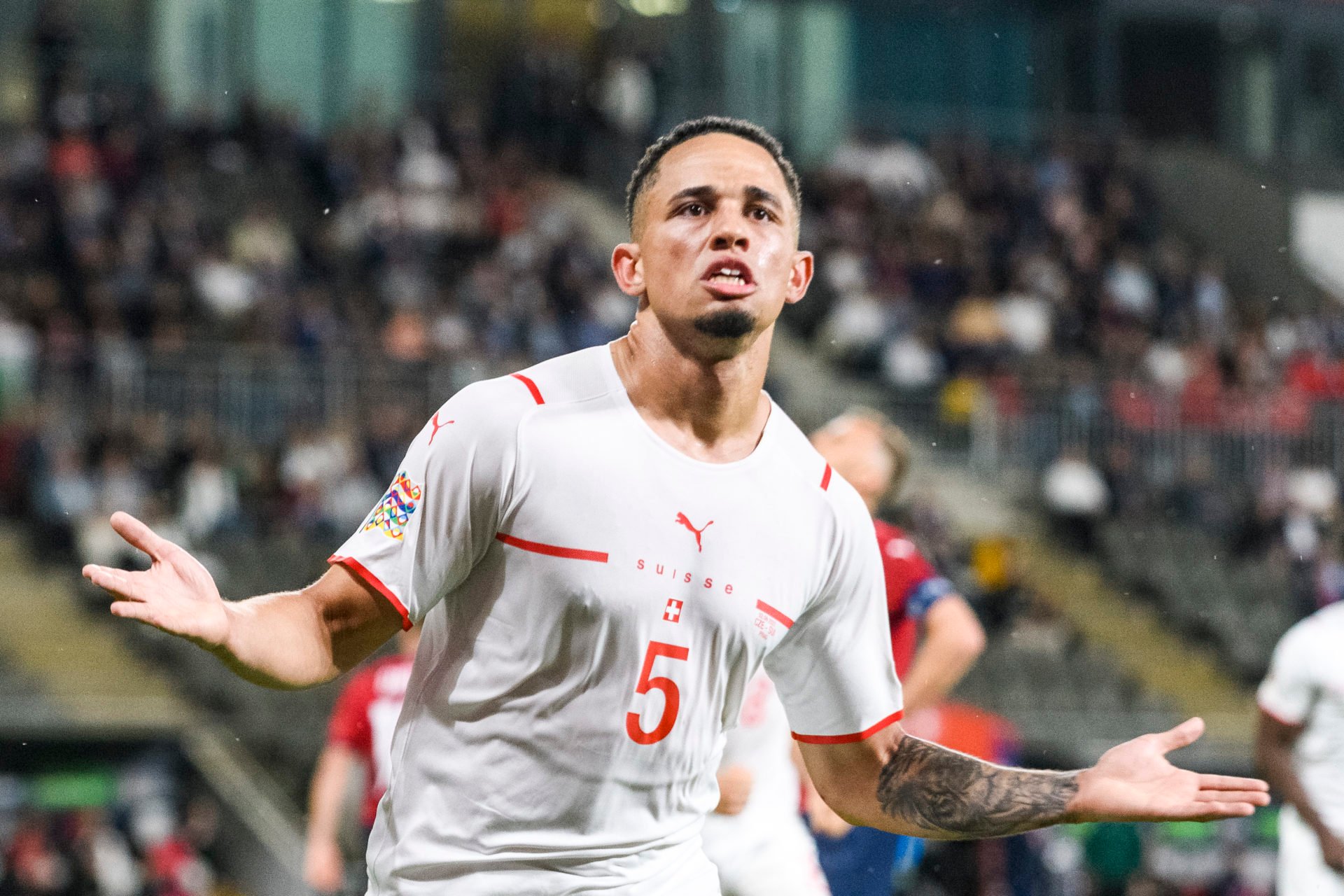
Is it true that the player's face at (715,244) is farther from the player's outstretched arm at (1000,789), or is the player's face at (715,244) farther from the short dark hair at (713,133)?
the player's outstretched arm at (1000,789)

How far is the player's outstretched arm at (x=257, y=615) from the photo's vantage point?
2947mm

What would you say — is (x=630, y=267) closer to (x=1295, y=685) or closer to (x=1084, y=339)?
(x=1295, y=685)

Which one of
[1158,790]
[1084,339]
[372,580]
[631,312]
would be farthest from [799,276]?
[1084,339]

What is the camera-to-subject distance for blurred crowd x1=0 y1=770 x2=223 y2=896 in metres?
11.4

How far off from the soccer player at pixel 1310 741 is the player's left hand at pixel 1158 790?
294 cm

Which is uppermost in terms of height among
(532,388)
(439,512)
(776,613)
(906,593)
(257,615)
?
(532,388)

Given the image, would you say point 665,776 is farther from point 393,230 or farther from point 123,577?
point 393,230

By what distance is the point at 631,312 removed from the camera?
1777 centimetres

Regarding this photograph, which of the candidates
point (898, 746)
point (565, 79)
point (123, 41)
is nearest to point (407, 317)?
point (565, 79)

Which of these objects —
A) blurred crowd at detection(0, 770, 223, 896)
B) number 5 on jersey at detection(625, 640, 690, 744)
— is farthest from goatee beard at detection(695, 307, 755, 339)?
blurred crowd at detection(0, 770, 223, 896)

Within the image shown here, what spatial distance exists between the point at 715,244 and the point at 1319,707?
3877 millimetres

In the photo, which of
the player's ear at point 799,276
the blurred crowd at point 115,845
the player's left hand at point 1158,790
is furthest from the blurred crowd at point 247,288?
the player's left hand at point 1158,790

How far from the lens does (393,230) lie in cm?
1747

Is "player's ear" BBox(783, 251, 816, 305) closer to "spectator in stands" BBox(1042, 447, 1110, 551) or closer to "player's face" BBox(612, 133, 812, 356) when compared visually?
"player's face" BBox(612, 133, 812, 356)
